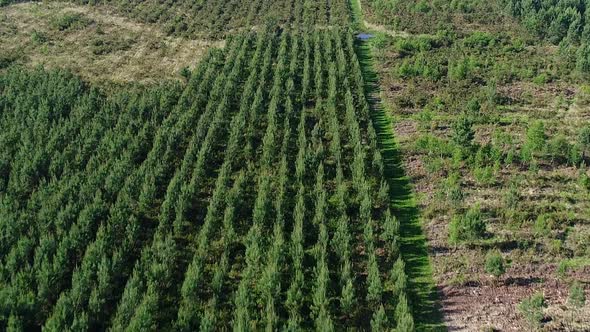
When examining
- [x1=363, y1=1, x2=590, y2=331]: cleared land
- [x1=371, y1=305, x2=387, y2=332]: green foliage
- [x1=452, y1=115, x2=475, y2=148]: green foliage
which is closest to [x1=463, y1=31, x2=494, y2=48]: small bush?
[x1=363, y1=1, x2=590, y2=331]: cleared land

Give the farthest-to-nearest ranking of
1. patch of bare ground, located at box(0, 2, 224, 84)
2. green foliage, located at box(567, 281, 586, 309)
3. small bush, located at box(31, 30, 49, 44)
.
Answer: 1. small bush, located at box(31, 30, 49, 44)
2. patch of bare ground, located at box(0, 2, 224, 84)
3. green foliage, located at box(567, 281, 586, 309)

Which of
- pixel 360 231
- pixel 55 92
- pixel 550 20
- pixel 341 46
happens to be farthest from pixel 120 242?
pixel 550 20

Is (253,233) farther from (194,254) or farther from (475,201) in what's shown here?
(475,201)

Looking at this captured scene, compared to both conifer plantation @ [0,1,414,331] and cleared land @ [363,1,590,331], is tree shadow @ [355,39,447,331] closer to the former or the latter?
cleared land @ [363,1,590,331]

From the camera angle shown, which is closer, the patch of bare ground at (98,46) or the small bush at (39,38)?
the patch of bare ground at (98,46)

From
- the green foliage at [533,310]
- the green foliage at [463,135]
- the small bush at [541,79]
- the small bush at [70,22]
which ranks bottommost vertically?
the green foliage at [533,310]

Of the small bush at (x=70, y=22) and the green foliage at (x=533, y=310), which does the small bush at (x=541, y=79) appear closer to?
the green foliage at (x=533, y=310)

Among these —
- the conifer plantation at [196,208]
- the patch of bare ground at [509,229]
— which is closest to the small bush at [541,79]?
the patch of bare ground at [509,229]
